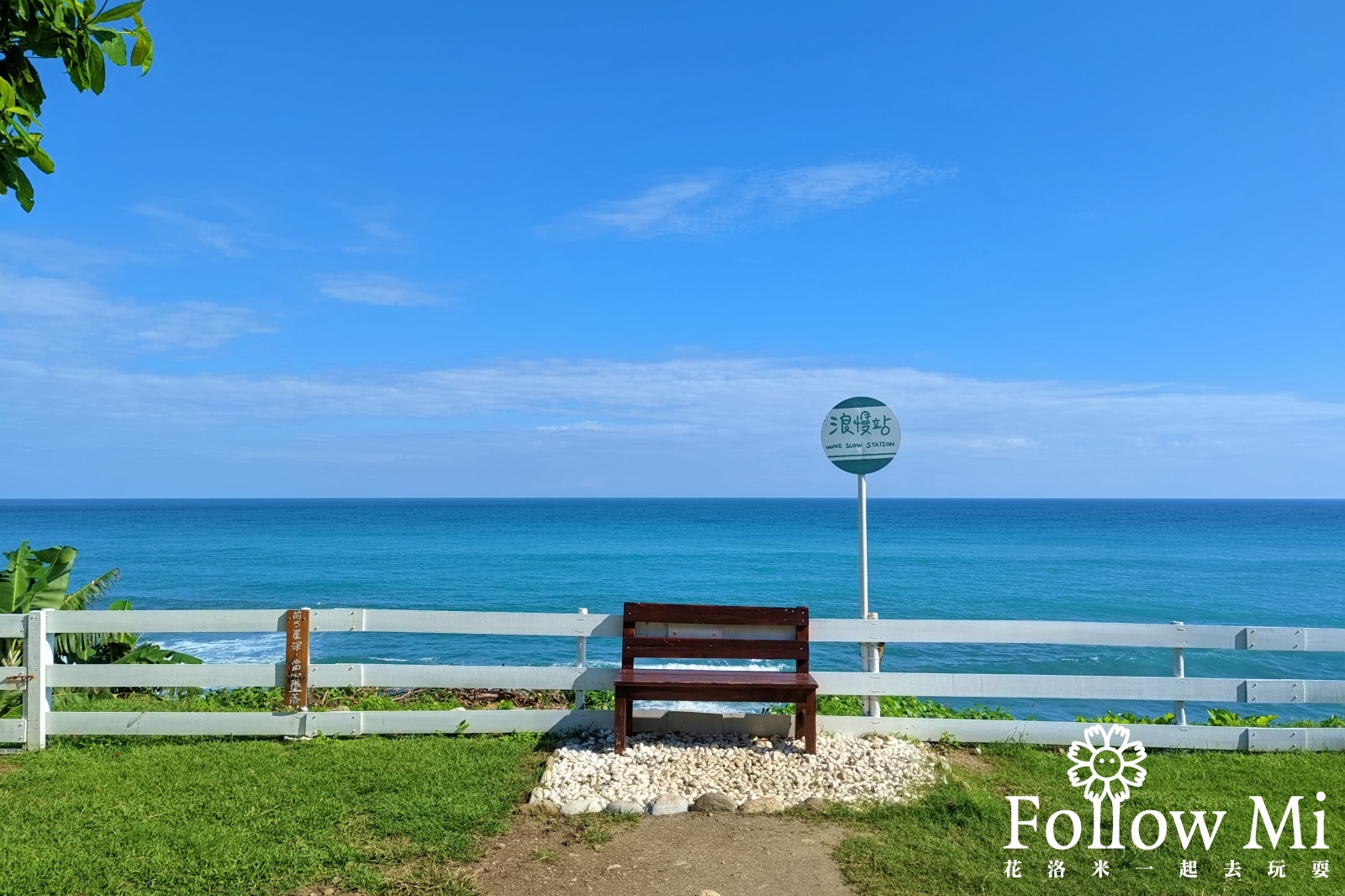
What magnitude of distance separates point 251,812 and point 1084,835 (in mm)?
5308

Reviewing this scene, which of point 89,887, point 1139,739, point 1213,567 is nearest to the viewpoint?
point 89,887

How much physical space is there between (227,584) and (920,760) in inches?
1457

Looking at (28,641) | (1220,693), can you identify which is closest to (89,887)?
(28,641)

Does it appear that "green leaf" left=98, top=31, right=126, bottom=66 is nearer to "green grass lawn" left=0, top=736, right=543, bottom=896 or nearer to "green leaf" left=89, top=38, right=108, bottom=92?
"green leaf" left=89, top=38, right=108, bottom=92

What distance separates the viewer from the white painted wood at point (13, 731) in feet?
22.2

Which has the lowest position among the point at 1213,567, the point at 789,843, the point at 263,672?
the point at 1213,567

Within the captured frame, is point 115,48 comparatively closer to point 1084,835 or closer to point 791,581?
point 1084,835

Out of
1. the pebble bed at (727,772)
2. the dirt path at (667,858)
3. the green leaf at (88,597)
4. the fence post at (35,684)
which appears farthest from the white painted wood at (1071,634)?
the green leaf at (88,597)

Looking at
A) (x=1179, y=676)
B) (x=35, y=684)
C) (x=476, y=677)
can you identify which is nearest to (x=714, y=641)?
(x=476, y=677)

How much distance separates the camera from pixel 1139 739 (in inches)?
267

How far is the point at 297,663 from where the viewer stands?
6.97 metres

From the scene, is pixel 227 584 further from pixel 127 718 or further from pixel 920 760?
pixel 920 760

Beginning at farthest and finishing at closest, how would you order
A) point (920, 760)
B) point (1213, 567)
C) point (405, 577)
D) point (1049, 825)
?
point (1213, 567), point (405, 577), point (920, 760), point (1049, 825)

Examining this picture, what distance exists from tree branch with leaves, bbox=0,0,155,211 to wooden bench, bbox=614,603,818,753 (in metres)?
5.00
